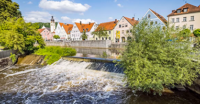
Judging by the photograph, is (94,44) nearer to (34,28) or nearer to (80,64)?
(34,28)

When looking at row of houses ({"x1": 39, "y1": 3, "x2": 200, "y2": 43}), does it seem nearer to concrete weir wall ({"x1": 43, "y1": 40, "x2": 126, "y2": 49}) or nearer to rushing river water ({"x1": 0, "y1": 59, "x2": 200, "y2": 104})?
rushing river water ({"x1": 0, "y1": 59, "x2": 200, "y2": 104})

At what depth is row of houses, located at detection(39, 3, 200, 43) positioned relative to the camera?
32844mm

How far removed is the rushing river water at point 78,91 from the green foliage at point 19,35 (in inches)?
281

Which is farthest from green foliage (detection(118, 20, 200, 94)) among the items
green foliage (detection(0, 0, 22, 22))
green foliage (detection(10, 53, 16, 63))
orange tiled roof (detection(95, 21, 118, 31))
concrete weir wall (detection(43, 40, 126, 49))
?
orange tiled roof (detection(95, 21, 118, 31))

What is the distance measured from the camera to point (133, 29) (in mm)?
8328

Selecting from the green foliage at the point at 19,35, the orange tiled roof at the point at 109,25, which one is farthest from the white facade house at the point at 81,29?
the green foliage at the point at 19,35

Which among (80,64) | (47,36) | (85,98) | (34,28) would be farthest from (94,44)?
(47,36)

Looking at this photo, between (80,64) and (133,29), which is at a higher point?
(133,29)

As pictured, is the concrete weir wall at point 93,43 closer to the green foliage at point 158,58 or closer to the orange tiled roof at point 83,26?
the orange tiled roof at point 83,26

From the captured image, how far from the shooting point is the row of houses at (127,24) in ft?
108

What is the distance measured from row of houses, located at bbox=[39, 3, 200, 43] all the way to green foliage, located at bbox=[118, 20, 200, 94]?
2.61ft

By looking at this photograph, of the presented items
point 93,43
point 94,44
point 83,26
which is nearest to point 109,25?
point 93,43

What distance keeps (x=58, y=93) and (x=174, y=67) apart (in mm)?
8407

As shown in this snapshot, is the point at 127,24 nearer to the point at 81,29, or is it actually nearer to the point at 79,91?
the point at 81,29
